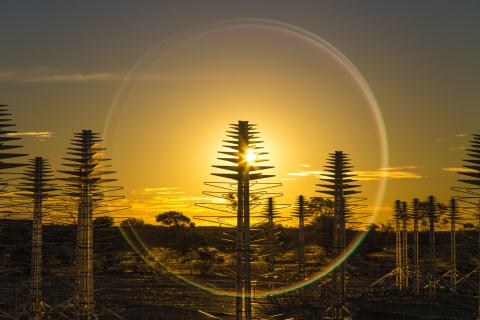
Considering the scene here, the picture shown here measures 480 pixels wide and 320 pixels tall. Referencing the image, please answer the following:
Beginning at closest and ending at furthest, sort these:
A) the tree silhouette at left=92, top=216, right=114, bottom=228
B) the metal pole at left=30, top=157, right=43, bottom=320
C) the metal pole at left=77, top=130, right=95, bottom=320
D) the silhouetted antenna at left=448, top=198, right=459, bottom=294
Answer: the metal pole at left=77, top=130, right=95, bottom=320
the tree silhouette at left=92, top=216, right=114, bottom=228
the metal pole at left=30, top=157, right=43, bottom=320
the silhouetted antenna at left=448, top=198, right=459, bottom=294

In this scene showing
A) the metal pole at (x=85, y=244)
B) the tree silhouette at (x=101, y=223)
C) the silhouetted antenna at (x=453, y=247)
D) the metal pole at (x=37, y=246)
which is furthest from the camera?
the silhouetted antenna at (x=453, y=247)

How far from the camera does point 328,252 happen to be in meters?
136

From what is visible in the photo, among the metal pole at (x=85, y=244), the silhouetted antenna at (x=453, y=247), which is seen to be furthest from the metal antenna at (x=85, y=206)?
the silhouetted antenna at (x=453, y=247)

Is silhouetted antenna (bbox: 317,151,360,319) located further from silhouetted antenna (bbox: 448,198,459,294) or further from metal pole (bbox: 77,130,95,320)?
silhouetted antenna (bbox: 448,198,459,294)

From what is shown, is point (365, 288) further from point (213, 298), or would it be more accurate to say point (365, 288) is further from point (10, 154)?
point (10, 154)

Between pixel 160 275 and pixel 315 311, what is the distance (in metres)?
46.4

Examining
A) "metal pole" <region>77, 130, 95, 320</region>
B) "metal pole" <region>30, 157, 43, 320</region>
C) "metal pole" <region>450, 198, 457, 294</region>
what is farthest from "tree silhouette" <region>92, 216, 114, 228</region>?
"metal pole" <region>450, 198, 457, 294</region>

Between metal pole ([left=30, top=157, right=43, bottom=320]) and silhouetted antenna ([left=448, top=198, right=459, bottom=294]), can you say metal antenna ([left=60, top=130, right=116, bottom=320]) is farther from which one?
silhouetted antenna ([left=448, top=198, right=459, bottom=294])

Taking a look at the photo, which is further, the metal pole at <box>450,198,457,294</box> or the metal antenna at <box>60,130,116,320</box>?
the metal pole at <box>450,198,457,294</box>

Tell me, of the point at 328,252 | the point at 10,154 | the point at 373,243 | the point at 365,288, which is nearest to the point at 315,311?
the point at 365,288

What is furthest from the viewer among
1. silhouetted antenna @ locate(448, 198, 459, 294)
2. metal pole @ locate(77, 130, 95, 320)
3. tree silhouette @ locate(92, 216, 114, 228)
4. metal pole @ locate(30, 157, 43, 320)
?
silhouetted antenna @ locate(448, 198, 459, 294)

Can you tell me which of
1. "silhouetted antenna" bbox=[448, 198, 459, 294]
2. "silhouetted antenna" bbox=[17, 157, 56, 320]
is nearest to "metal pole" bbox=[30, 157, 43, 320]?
"silhouetted antenna" bbox=[17, 157, 56, 320]

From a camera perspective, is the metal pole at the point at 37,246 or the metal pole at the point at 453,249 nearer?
the metal pole at the point at 37,246

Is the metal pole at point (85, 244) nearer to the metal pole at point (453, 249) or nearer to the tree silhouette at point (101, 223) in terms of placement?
the tree silhouette at point (101, 223)
